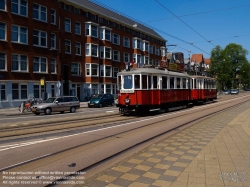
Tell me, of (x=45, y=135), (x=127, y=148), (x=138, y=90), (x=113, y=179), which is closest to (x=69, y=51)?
(x=138, y=90)

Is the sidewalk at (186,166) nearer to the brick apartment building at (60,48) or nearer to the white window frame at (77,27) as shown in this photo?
the brick apartment building at (60,48)

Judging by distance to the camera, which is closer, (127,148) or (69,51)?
(127,148)

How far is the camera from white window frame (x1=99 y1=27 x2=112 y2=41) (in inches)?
Answer: 1669

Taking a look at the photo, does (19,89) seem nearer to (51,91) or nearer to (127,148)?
(51,91)

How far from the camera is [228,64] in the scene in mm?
86562

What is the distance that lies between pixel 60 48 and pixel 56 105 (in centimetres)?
1647

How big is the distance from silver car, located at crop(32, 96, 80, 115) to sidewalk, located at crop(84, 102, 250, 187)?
14405 mm

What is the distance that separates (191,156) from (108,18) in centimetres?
4100

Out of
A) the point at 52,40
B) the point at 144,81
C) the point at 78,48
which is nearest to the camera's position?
the point at 144,81

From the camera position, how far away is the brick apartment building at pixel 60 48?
92.4 feet

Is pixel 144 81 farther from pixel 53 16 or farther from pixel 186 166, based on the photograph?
pixel 53 16

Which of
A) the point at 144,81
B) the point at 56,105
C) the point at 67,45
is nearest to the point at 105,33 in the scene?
the point at 67,45

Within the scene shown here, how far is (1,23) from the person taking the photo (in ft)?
89.4

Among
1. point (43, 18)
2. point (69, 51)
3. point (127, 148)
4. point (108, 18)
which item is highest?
point (108, 18)
